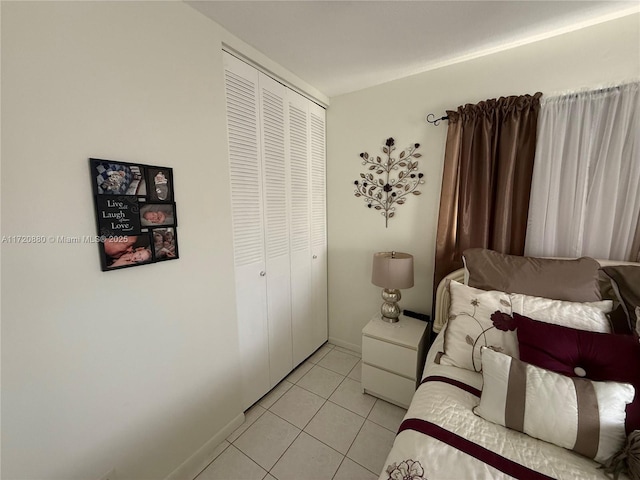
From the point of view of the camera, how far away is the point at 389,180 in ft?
6.86

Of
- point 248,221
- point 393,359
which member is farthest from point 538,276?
point 248,221

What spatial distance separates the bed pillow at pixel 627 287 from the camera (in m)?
1.12

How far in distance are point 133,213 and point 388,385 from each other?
6.23 ft

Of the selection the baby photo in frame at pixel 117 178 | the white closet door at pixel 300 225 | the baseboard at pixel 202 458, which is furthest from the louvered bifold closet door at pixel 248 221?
the baby photo in frame at pixel 117 178

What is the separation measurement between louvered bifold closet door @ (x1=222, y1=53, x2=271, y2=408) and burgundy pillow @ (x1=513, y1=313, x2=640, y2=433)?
4.89ft

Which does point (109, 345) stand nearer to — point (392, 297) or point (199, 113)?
point (199, 113)

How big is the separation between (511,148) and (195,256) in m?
1.99

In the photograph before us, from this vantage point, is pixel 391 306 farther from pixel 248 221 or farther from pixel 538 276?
pixel 248 221

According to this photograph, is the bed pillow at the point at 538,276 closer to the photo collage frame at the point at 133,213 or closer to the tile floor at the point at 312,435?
the tile floor at the point at 312,435

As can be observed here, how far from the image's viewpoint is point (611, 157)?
4.50 ft

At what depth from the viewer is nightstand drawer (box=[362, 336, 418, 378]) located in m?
1.70

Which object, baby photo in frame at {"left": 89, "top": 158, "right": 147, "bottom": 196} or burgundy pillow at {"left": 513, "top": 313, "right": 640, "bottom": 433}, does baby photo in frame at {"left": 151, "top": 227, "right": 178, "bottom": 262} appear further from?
burgundy pillow at {"left": 513, "top": 313, "right": 640, "bottom": 433}

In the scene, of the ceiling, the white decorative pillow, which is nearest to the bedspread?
the white decorative pillow

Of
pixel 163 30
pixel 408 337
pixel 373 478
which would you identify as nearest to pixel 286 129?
pixel 163 30
